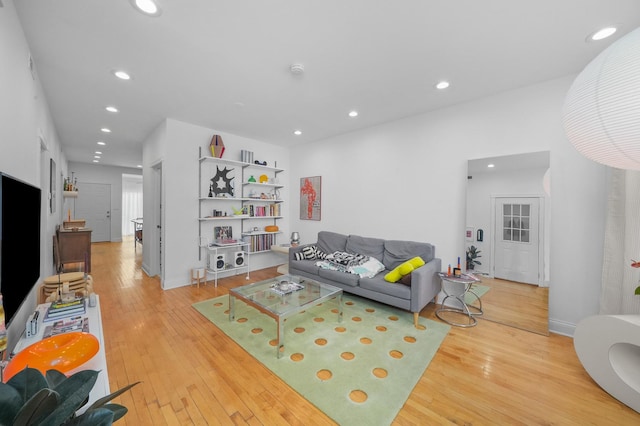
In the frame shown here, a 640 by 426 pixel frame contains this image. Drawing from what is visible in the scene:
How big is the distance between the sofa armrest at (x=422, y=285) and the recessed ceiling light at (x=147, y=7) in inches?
125

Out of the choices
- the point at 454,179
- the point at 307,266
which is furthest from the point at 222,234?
the point at 454,179

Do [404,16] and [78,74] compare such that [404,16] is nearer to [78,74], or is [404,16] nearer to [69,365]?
[69,365]

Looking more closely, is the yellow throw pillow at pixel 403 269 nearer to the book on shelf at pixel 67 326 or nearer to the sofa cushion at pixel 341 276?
the sofa cushion at pixel 341 276

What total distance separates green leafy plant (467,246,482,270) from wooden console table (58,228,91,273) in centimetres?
629

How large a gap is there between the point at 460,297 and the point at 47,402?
3.53 m

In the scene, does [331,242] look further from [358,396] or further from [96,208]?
[96,208]

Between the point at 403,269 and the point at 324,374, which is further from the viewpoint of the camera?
the point at 403,269

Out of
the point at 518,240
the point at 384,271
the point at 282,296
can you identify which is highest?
the point at 518,240

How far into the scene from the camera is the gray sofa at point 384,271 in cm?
281

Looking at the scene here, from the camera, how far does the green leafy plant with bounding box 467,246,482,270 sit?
3199mm

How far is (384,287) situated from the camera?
9.86ft

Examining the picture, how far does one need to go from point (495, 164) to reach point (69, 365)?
12.9 ft

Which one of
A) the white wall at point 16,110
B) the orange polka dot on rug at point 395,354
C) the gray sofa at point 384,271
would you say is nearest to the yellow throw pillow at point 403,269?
the gray sofa at point 384,271

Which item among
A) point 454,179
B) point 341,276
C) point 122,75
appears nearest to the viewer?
point 122,75
